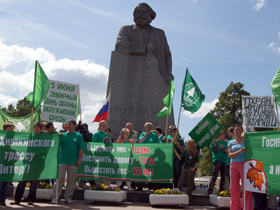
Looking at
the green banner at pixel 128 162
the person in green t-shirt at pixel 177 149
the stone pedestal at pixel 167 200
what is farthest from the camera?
the person in green t-shirt at pixel 177 149

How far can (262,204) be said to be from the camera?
696 cm

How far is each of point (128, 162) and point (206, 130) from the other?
Result: 7.12 feet

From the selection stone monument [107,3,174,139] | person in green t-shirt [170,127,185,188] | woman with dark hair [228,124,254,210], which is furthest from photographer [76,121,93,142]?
woman with dark hair [228,124,254,210]

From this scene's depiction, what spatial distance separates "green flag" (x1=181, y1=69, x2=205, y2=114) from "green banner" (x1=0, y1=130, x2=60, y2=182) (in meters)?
3.40

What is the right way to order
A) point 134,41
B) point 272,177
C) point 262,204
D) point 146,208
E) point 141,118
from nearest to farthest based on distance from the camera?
point 272,177 → point 262,204 → point 146,208 → point 141,118 → point 134,41

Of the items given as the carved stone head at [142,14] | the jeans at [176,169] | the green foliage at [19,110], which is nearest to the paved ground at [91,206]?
the jeans at [176,169]

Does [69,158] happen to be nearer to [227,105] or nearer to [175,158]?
[175,158]

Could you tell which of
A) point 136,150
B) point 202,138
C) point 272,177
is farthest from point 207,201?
point 272,177

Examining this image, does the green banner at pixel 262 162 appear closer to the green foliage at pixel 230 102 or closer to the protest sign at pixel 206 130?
the protest sign at pixel 206 130

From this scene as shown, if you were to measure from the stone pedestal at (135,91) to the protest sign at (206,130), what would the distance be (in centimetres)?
525

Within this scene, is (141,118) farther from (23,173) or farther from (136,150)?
(23,173)

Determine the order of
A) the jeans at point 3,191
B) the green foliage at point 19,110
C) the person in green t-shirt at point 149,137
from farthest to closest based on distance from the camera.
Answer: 1. the green foliage at point 19,110
2. the person in green t-shirt at point 149,137
3. the jeans at point 3,191

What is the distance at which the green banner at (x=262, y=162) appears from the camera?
6.42 meters

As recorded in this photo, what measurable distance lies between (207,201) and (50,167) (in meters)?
4.01
